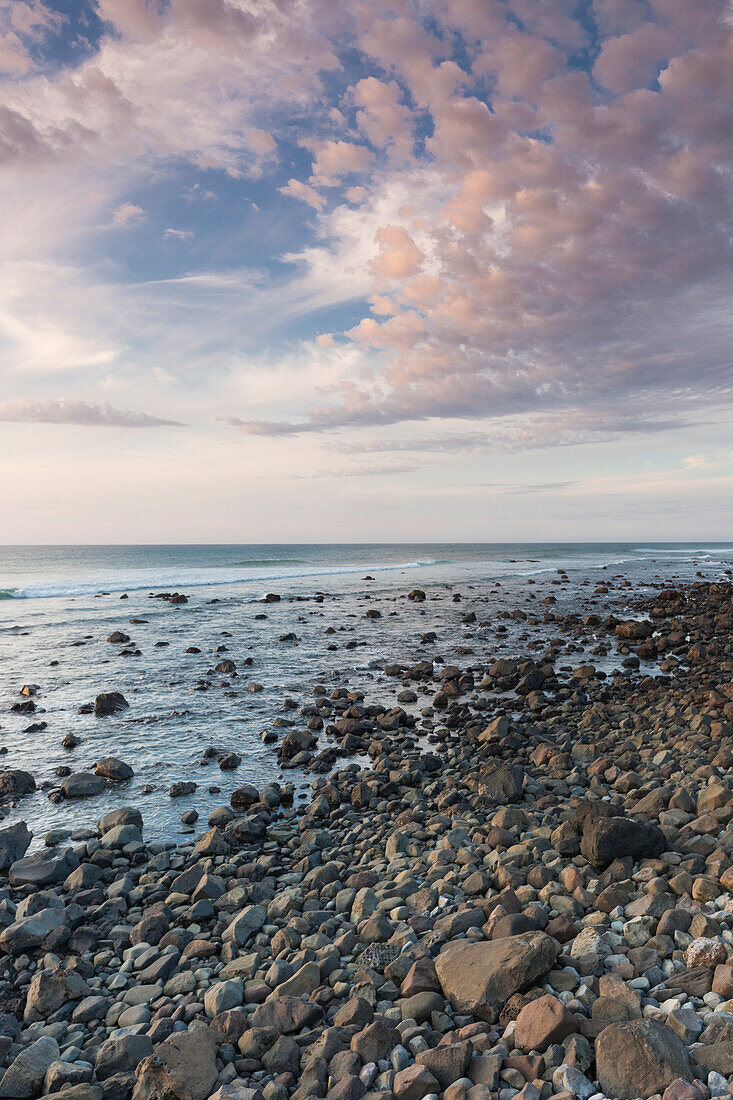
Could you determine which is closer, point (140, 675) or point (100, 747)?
point (100, 747)

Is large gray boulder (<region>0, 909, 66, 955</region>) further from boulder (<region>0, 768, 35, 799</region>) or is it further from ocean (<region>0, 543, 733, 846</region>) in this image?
boulder (<region>0, 768, 35, 799</region>)

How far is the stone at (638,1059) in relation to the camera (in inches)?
134

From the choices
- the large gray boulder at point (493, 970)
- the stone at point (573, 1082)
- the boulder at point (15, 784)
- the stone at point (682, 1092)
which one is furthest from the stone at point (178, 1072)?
the boulder at point (15, 784)

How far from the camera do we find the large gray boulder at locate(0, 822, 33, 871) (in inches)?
304

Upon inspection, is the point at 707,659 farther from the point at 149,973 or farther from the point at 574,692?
the point at 149,973

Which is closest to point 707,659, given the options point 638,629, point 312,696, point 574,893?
point 638,629

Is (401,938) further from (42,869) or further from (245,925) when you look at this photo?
(42,869)

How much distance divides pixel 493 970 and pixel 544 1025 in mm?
626

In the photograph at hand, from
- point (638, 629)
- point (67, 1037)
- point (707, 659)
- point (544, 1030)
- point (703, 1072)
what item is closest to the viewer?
point (703, 1072)

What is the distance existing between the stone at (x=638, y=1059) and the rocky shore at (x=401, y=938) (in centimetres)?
1

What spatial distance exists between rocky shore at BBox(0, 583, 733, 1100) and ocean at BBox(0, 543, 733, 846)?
982mm

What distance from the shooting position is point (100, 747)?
12.2 m

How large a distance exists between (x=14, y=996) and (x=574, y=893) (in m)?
5.36

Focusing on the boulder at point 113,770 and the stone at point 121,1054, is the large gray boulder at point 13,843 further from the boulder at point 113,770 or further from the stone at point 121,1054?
the stone at point 121,1054
